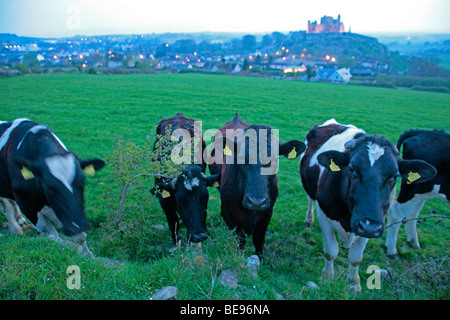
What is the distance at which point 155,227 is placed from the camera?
5855mm

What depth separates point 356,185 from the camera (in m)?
3.43

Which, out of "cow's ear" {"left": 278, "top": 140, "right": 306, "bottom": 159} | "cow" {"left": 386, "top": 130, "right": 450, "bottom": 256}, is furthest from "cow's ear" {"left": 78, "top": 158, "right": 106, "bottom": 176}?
"cow" {"left": 386, "top": 130, "right": 450, "bottom": 256}

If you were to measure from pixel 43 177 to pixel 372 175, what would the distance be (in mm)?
4293

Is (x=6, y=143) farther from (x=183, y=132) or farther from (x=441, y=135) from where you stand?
(x=441, y=135)

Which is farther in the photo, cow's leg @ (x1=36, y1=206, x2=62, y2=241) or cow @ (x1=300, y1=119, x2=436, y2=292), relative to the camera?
cow's leg @ (x1=36, y1=206, x2=62, y2=241)

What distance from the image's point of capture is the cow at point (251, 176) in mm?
3971

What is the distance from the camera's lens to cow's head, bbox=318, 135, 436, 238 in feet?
10.5

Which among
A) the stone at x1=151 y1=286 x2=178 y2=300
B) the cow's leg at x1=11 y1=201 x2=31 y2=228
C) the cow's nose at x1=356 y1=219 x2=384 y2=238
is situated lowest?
the cow's leg at x1=11 y1=201 x2=31 y2=228

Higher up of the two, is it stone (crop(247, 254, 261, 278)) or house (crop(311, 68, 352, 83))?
house (crop(311, 68, 352, 83))

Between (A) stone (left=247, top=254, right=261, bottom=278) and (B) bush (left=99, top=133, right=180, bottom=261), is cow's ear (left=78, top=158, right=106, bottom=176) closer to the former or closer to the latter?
(B) bush (left=99, top=133, right=180, bottom=261)

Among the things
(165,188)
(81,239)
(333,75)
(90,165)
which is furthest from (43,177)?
(333,75)

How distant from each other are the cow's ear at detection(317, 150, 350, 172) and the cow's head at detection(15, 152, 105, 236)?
11.0 ft

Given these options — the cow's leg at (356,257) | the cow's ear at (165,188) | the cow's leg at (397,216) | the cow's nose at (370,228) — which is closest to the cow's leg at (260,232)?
the cow's leg at (356,257)
